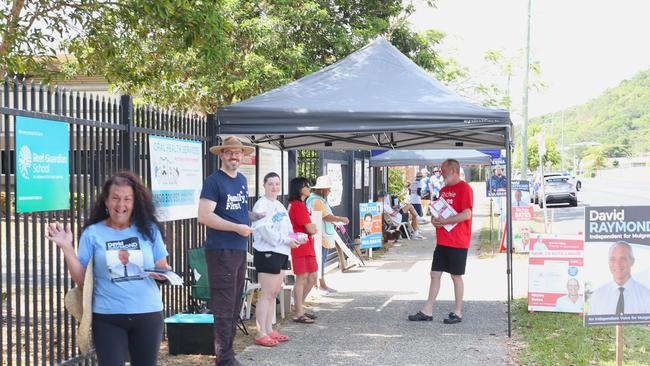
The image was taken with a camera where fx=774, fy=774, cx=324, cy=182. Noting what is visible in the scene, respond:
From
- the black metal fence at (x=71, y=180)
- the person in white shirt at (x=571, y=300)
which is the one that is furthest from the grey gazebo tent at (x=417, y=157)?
the black metal fence at (x=71, y=180)

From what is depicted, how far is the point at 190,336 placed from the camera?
24.4 ft

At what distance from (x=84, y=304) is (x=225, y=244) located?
244 cm

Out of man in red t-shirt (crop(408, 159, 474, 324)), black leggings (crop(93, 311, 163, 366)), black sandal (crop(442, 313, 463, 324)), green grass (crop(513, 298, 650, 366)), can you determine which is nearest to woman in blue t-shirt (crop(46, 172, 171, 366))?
black leggings (crop(93, 311, 163, 366))

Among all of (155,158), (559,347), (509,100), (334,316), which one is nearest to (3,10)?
(155,158)

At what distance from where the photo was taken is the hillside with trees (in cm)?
16525

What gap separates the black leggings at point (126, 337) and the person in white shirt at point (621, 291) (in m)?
3.69

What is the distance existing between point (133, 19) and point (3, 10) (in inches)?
61.6

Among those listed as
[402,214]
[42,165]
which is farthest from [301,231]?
[402,214]

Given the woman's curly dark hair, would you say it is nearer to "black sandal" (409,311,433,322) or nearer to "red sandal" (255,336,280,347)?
"red sandal" (255,336,280,347)

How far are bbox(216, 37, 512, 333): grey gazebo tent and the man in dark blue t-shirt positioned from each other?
185 centimetres

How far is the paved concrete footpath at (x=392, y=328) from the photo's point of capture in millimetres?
7328

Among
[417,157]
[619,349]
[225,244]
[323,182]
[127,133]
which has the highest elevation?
[417,157]

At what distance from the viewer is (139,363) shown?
4281mm

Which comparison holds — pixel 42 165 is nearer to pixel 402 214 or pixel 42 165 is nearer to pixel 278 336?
pixel 278 336
